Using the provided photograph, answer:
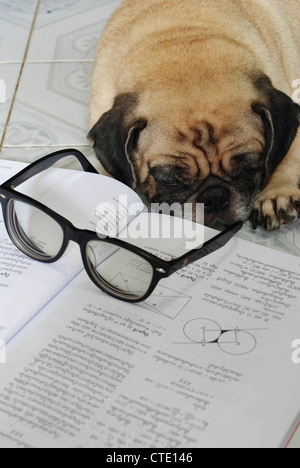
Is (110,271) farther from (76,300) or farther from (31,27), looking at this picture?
(31,27)

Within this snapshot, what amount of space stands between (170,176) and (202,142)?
0.09 meters

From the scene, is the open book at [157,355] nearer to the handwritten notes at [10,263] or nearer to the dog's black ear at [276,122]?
the handwritten notes at [10,263]

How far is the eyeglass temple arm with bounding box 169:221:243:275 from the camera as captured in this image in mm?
964

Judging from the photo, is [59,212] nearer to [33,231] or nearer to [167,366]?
[33,231]

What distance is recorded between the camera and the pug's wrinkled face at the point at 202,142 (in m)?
1.15

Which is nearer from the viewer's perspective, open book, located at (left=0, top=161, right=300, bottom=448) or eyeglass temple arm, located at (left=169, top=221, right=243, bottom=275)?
open book, located at (left=0, top=161, right=300, bottom=448)

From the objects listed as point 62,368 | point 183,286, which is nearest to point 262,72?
point 183,286

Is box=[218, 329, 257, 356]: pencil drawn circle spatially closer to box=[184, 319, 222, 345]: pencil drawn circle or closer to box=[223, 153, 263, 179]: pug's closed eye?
box=[184, 319, 222, 345]: pencil drawn circle

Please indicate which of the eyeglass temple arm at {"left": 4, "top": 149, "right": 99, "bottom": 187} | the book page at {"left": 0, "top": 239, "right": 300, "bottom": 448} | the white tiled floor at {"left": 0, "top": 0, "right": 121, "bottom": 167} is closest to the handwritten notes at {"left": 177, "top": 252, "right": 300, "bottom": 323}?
the book page at {"left": 0, "top": 239, "right": 300, "bottom": 448}

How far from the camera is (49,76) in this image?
5.66 feet

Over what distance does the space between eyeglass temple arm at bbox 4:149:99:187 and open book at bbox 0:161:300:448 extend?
0.12 meters

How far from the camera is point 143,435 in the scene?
2.63ft

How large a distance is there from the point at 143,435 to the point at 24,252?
42cm

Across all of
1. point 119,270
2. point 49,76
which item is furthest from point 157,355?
point 49,76
